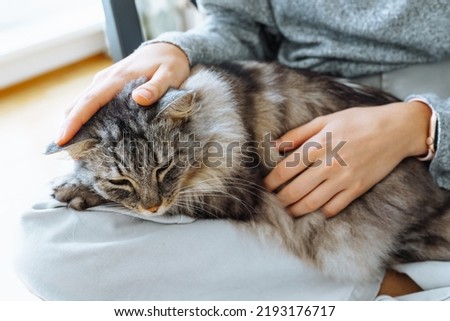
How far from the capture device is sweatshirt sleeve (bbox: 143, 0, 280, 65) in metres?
1.25

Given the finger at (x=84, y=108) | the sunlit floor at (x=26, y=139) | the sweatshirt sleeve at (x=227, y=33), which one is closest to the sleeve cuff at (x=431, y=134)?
the sweatshirt sleeve at (x=227, y=33)

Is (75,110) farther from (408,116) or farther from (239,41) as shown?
(408,116)

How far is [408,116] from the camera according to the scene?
113cm

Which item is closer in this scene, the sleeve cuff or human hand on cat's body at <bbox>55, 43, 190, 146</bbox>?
human hand on cat's body at <bbox>55, 43, 190, 146</bbox>

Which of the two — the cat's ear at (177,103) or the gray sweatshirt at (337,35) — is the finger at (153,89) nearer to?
the cat's ear at (177,103)

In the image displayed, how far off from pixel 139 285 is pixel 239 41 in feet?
2.28

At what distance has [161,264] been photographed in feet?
3.42

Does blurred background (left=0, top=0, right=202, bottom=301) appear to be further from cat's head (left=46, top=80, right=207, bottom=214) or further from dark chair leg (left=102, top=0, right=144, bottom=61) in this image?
cat's head (left=46, top=80, right=207, bottom=214)

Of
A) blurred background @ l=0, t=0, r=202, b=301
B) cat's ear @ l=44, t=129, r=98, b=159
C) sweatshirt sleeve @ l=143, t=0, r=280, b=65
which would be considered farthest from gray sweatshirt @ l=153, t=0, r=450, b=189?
blurred background @ l=0, t=0, r=202, b=301

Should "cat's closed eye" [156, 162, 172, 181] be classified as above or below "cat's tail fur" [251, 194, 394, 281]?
above

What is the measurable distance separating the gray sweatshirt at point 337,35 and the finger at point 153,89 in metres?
0.16

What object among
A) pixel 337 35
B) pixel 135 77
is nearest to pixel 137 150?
pixel 135 77

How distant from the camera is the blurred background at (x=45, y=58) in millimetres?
2232

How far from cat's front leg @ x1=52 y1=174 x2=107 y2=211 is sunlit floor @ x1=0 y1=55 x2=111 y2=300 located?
397 mm
